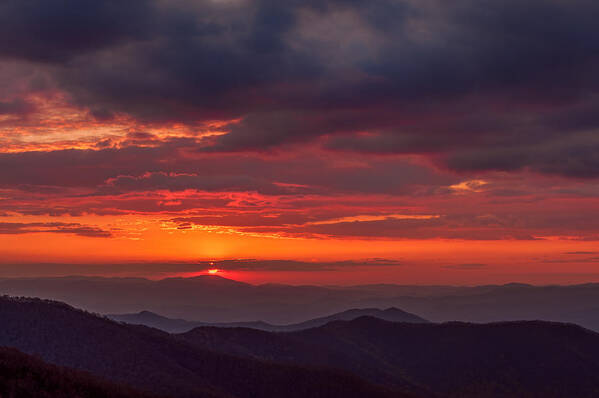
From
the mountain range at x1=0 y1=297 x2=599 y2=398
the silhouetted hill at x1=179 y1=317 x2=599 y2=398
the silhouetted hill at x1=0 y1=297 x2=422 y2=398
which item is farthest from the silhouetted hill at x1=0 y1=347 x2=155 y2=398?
the silhouetted hill at x1=179 y1=317 x2=599 y2=398

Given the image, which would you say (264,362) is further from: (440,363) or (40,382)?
(440,363)

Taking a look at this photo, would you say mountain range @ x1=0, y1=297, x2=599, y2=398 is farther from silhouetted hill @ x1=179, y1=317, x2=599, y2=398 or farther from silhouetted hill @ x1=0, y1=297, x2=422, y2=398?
silhouetted hill @ x1=179, y1=317, x2=599, y2=398

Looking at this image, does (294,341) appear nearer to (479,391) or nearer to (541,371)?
(479,391)

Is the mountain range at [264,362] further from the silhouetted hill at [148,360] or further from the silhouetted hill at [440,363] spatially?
the silhouetted hill at [440,363]

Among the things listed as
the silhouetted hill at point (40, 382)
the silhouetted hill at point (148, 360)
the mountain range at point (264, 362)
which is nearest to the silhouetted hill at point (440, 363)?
the mountain range at point (264, 362)

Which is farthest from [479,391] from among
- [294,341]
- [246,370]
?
[246,370]
